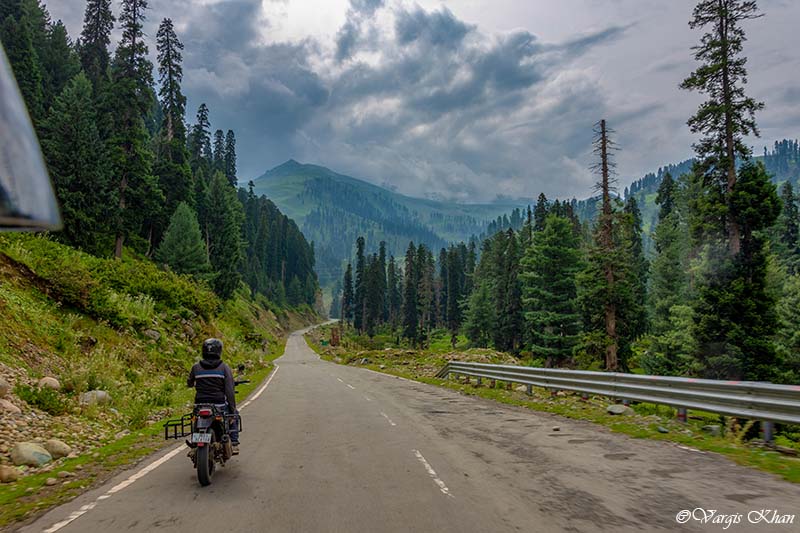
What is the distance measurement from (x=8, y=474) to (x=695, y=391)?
12913mm

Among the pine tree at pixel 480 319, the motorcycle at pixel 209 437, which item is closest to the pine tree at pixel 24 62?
the motorcycle at pixel 209 437

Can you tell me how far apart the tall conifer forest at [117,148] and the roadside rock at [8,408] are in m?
15.7

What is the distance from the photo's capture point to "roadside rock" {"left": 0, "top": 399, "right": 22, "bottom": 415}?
28.9 feet

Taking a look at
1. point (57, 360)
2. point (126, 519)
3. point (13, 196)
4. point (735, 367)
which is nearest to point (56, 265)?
point (57, 360)

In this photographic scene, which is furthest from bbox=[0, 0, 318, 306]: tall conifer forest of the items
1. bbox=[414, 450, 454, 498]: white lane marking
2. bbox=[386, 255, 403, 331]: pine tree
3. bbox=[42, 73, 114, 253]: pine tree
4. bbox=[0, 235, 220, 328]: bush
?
bbox=[386, 255, 403, 331]: pine tree

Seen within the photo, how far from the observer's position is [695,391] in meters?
10.6

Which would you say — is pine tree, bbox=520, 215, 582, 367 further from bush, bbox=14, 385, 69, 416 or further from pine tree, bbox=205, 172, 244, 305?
pine tree, bbox=205, 172, 244, 305

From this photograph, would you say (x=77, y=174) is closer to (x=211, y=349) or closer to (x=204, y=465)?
(x=211, y=349)

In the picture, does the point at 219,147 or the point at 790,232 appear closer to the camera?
the point at 790,232

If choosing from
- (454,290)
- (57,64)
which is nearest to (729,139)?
(57,64)

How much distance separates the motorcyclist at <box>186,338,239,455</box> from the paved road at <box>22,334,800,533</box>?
1.07 meters

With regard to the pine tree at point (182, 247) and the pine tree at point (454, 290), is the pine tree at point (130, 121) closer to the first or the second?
the pine tree at point (182, 247)

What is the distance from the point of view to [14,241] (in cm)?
1716

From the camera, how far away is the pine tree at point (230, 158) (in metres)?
94.1
